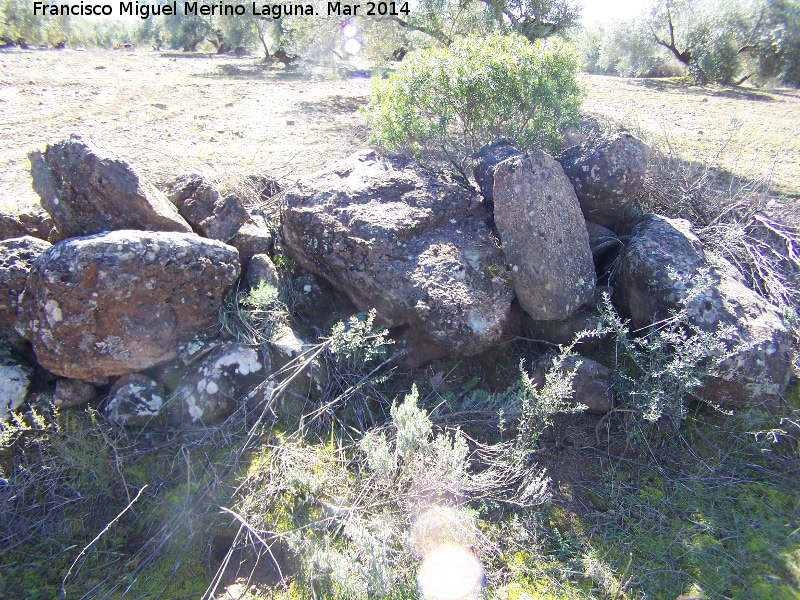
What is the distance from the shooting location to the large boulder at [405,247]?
3.06 metres

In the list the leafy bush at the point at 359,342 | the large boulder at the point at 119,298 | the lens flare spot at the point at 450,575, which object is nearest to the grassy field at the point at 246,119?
the large boulder at the point at 119,298

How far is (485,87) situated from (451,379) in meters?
2.88

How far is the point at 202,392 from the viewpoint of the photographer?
3.03m

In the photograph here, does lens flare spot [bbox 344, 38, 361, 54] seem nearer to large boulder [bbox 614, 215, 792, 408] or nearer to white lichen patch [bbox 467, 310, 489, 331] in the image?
large boulder [bbox 614, 215, 792, 408]

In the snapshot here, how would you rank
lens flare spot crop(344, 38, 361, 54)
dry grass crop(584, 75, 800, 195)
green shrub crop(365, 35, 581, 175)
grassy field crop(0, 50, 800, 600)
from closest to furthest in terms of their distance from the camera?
grassy field crop(0, 50, 800, 600) → green shrub crop(365, 35, 581, 175) → dry grass crop(584, 75, 800, 195) → lens flare spot crop(344, 38, 361, 54)

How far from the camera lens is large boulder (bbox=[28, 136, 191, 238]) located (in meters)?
3.21

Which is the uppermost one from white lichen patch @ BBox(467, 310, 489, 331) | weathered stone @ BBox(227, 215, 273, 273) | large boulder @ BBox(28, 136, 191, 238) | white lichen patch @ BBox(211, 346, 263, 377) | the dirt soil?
the dirt soil

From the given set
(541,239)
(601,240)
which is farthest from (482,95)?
(541,239)

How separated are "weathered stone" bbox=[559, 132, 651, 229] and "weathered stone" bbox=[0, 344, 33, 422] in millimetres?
4130

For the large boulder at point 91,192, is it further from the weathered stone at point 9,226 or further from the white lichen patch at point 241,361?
the white lichen patch at point 241,361

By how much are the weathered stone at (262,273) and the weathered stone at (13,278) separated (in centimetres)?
139

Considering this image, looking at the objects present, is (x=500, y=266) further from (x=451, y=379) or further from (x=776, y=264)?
(x=776, y=264)

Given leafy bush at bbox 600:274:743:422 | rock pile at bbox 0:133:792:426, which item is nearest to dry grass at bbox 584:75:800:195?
rock pile at bbox 0:133:792:426

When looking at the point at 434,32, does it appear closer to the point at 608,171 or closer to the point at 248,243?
the point at 608,171
